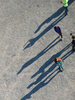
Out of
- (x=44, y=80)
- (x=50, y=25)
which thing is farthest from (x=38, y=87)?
(x=50, y=25)

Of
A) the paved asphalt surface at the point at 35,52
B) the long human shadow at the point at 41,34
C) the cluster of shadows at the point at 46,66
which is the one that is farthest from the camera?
the long human shadow at the point at 41,34

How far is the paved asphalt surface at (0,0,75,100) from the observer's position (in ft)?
25.0

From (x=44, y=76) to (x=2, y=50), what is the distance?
376 centimetres

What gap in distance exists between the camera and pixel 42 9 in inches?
331

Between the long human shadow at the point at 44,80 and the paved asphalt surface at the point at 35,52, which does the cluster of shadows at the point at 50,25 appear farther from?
the long human shadow at the point at 44,80

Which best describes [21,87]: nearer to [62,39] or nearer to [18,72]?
[18,72]

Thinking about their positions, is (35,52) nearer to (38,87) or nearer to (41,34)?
(41,34)

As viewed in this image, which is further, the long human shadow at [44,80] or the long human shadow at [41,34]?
the long human shadow at [41,34]

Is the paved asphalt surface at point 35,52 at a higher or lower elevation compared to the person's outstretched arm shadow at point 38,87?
higher

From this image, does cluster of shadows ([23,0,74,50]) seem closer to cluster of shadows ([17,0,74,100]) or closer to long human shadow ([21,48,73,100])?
cluster of shadows ([17,0,74,100])

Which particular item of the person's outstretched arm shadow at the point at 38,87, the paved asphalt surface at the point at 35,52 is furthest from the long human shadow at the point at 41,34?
the person's outstretched arm shadow at the point at 38,87

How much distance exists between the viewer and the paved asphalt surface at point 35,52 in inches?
299

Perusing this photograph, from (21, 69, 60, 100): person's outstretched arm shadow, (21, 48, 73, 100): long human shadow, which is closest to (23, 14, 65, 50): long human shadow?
(21, 48, 73, 100): long human shadow

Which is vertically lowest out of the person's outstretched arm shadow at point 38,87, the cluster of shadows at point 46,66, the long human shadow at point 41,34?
the person's outstretched arm shadow at point 38,87
